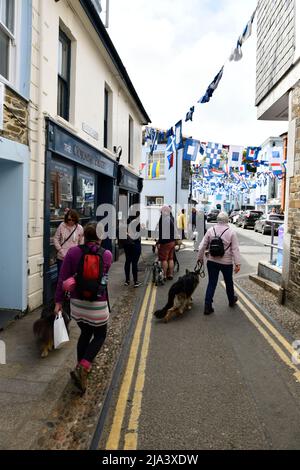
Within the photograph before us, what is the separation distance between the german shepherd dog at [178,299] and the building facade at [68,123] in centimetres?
231

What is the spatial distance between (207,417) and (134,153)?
14.3m

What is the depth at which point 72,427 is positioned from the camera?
330 cm

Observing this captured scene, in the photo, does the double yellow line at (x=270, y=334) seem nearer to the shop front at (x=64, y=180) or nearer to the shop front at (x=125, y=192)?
the shop front at (x=64, y=180)

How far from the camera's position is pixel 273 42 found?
9406 mm

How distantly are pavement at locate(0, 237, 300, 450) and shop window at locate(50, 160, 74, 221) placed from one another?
244cm

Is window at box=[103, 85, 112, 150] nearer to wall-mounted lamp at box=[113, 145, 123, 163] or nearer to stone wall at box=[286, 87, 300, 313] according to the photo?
wall-mounted lamp at box=[113, 145, 123, 163]

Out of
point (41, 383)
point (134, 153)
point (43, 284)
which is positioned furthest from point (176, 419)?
point (134, 153)

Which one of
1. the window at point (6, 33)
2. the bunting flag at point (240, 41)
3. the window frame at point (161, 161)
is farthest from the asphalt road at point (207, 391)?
the window frame at point (161, 161)

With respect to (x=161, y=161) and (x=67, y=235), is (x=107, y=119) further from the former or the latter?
(x=161, y=161)

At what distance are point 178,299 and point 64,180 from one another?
3738mm

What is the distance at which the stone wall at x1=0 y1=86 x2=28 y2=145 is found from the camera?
18.5 feet

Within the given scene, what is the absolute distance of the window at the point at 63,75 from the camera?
327 inches
